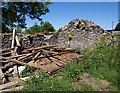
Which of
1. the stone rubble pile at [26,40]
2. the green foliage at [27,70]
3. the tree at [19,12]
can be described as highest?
the tree at [19,12]

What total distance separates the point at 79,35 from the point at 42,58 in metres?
3.01

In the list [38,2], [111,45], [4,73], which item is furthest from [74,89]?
[38,2]

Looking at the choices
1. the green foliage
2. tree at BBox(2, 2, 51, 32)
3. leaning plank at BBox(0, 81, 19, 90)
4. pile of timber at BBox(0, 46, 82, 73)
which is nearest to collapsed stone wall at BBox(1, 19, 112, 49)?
pile of timber at BBox(0, 46, 82, 73)

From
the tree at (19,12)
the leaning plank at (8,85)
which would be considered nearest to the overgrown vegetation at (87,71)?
the leaning plank at (8,85)

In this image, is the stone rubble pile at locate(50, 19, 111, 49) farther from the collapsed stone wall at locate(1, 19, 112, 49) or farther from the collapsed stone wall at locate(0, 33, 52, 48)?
the collapsed stone wall at locate(0, 33, 52, 48)

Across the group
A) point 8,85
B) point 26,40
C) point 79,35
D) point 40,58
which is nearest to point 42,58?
point 40,58

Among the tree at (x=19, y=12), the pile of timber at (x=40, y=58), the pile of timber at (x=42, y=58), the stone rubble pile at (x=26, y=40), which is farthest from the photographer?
the tree at (x=19, y=12)

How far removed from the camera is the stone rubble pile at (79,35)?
12.3m

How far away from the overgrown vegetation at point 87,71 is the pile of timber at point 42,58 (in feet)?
1.39

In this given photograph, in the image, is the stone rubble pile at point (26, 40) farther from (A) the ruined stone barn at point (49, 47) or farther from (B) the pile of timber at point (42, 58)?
(B) the pile of timber at point (42, 58)

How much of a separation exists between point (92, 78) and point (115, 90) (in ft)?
3.01

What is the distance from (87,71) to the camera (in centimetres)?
884

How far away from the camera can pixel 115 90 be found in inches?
305

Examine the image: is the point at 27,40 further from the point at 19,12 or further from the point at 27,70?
the point at 19,12
